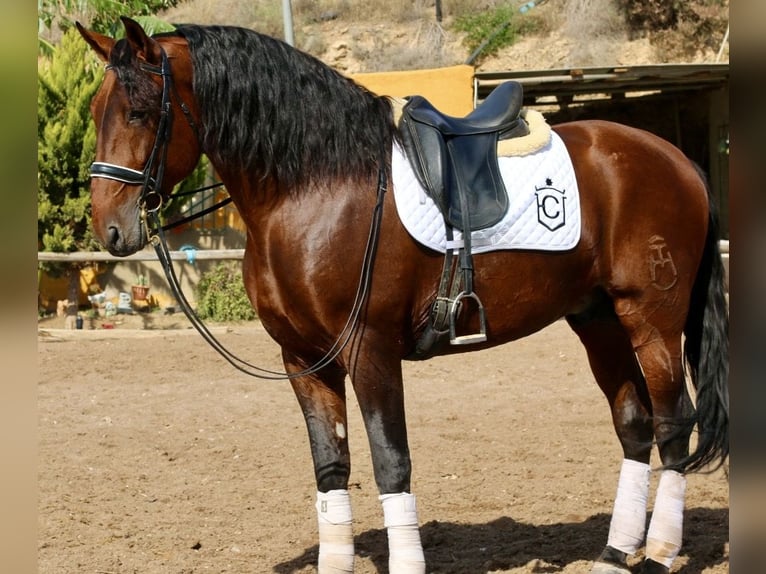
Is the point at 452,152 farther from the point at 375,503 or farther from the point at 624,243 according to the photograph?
the point at 375,503

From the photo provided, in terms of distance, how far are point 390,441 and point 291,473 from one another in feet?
7.74

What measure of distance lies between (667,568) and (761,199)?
346 centimetres

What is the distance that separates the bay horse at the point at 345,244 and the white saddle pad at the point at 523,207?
0.17 feet

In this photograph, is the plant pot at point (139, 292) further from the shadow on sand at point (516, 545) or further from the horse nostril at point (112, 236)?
the horse nostril at point (112, 236)

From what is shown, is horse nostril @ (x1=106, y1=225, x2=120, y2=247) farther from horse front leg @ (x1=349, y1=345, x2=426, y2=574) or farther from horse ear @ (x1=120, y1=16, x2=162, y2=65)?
horse front leg @ (x1=349, y1=345, x2=426, y2=574)

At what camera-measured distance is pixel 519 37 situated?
25.3 m

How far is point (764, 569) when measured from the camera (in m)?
0.77

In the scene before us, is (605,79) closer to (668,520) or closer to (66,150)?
(66,150)

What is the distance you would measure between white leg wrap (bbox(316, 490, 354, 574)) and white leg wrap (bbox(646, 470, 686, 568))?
1.32m

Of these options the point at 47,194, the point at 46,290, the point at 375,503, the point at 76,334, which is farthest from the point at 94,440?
the point at 46,290

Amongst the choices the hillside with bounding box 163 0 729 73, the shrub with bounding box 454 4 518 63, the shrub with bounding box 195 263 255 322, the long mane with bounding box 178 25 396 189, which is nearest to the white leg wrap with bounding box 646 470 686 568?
the long mane with bounding box 178 25 396 189

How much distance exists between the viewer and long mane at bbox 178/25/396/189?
3268 millimetres

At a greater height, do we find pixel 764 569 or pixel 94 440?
pixel 764 569

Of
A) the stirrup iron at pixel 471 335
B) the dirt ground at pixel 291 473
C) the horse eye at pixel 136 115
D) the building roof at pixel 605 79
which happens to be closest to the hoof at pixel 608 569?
the dirt ground at pixel 291 473
